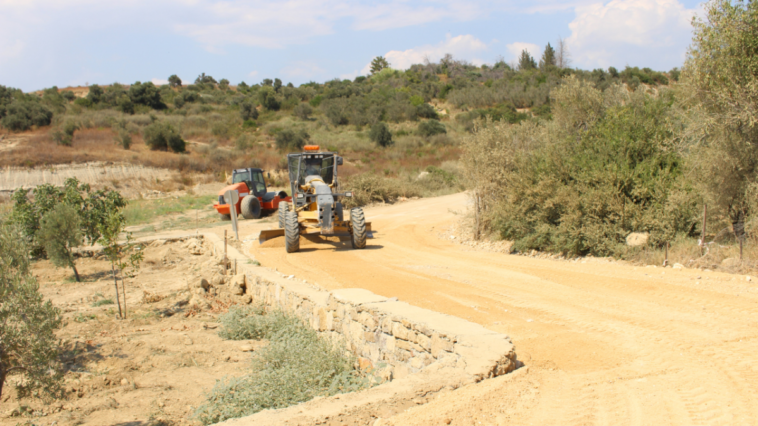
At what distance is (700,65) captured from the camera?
10.8 meters

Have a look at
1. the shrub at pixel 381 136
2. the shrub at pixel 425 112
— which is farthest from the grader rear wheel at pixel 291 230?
the shrub at pixel 425 112

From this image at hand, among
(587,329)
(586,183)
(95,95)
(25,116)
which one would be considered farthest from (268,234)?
(95,95)

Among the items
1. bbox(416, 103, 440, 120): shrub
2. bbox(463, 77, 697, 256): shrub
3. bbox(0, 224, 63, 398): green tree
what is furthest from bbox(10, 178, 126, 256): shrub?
bbox(416, 103, 440, 120): shrub

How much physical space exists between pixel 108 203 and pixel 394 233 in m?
9.01

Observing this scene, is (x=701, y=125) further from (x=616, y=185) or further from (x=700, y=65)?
(x=616, y=185)

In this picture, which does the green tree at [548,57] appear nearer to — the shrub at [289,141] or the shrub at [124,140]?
the shrub at [289,141]

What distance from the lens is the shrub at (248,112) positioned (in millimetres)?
55369

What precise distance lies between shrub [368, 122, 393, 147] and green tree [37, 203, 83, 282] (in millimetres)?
35204

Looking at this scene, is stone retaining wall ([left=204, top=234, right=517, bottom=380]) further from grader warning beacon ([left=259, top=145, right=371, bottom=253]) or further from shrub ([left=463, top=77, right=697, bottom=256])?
shrub ([left=463, top=77, right=697, bottom=256])

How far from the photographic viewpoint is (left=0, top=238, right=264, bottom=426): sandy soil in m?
5.73

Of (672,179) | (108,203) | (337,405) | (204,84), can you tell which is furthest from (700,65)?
(204,84)

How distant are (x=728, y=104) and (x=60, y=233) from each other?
1536 cm

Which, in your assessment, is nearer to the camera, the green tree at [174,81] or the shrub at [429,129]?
the shrub at [429,129]

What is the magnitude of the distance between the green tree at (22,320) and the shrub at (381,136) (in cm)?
4198
